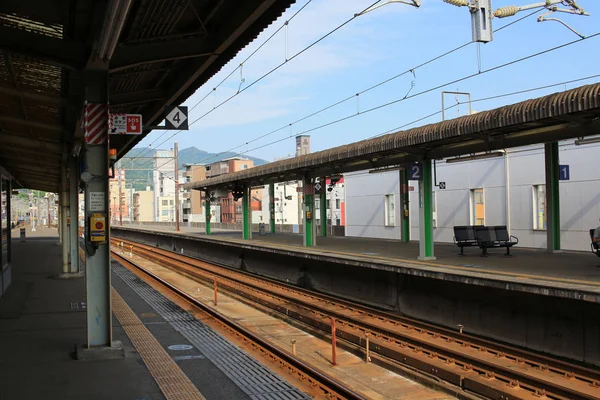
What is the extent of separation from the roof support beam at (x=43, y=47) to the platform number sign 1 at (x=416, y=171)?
377 inches

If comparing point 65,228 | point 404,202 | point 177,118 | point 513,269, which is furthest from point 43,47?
point 404,202

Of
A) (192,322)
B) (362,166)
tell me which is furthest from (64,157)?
(362,166)

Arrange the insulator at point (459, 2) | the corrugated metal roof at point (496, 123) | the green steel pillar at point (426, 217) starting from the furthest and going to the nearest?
the green steel pillar at point (426, 217)
the insulator at point (459, 2)
the corrugated metal roof at point (496, 123)

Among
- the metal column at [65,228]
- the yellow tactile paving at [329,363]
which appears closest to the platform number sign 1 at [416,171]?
the yellow tactile paving at [329,363]

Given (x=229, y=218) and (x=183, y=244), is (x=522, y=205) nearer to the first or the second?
(x=183, y=244)

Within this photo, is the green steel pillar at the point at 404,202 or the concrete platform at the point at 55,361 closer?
the concrete platform at the point at 55,361

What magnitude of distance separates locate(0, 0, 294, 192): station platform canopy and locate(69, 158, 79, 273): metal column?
206 inches

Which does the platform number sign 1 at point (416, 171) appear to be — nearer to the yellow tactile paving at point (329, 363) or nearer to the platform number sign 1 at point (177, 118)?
the yellow tactile paving at point (329, 363)

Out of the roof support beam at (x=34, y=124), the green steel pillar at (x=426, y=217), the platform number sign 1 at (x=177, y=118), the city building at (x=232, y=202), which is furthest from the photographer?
the city building at (x=232, y=202)

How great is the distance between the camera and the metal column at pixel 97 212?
7.74m

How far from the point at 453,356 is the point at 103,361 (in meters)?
5.41

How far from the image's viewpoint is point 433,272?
11547mm

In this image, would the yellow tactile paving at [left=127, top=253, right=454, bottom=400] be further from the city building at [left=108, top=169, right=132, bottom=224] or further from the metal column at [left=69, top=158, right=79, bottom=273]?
the city building at [left=108, top=169, right=132, bottom=224]

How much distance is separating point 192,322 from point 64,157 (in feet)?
27.9
